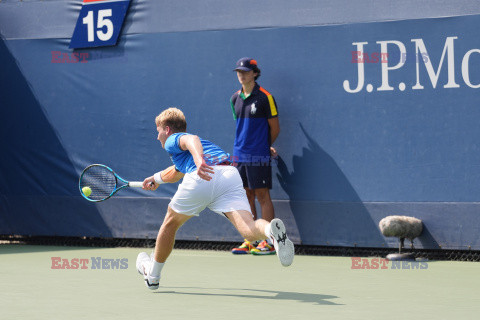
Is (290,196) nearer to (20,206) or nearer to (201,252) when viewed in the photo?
(201,252)

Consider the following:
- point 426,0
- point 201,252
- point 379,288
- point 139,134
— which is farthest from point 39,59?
point 379,288

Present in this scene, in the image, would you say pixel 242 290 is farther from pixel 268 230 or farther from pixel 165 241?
pixel 268 230

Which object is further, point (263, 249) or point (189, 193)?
point (263, 249)

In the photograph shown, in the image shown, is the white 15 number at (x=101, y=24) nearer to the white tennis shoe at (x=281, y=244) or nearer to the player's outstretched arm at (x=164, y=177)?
the player's outstretched arm at (x=164, y=177)

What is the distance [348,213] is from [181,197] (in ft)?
8.68

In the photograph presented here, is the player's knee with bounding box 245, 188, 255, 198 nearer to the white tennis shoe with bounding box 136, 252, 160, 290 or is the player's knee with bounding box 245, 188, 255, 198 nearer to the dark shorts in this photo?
the dark shorts

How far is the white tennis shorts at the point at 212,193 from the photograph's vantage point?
5.66m

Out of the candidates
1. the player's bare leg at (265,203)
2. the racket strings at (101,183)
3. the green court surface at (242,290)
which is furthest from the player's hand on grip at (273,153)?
the racket strings at (101,183)

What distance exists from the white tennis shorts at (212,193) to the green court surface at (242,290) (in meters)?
0.56

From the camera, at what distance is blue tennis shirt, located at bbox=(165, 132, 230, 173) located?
5656mm

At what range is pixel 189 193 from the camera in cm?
566

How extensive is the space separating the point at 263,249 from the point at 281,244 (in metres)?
2.85

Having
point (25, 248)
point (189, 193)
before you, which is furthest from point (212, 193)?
point (25, 248)

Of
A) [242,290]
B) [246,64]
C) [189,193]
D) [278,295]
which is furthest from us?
[246,64]
